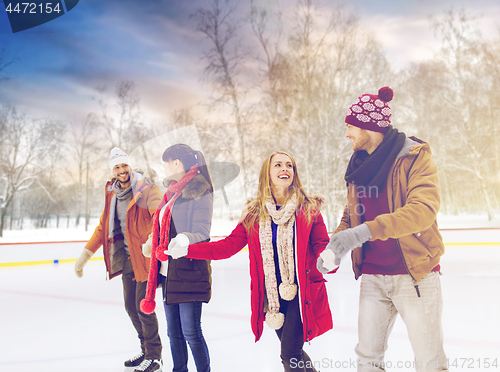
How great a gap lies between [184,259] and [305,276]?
0.61 metres

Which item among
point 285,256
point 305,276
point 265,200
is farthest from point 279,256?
point 265,200

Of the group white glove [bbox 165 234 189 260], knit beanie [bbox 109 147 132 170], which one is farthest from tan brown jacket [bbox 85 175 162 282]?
white glove [bbox 165 234 189 260]

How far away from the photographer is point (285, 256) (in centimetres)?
170

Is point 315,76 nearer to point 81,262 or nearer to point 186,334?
point 81,262

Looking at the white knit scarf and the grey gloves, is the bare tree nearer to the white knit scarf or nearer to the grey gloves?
the white knit scarf

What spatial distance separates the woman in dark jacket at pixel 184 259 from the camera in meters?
1.90

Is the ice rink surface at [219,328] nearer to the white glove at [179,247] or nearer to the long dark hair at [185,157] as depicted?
the white glove at [179,247]

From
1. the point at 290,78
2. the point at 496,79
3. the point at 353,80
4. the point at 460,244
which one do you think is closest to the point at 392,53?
the point at 353,80

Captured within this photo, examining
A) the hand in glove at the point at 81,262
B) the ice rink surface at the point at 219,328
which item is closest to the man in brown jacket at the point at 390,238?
the ice rink surface at the point at 219,328

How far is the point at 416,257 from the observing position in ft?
4.74

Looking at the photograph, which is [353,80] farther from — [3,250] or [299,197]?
[299,197]

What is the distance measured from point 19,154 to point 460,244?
15.9 m

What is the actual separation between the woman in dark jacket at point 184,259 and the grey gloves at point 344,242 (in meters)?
0.70

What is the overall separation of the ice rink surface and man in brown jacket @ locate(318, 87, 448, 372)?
1.03 metres
